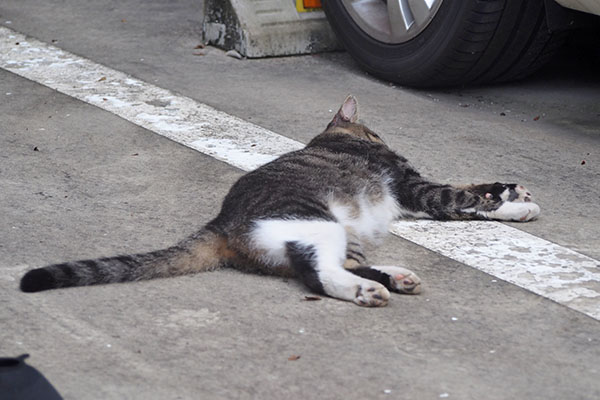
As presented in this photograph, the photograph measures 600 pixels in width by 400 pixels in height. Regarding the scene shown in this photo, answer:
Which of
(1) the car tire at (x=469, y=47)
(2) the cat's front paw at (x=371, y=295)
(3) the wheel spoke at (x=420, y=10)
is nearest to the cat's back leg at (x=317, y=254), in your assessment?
(2) the cat's front paw at (x=371, y=295)

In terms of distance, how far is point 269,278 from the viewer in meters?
3.49

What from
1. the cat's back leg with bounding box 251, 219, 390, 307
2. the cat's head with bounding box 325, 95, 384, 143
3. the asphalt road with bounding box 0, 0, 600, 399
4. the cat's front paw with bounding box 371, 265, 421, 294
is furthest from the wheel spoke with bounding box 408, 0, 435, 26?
the cat's front paw with bounding box 371, 265, 421, 294

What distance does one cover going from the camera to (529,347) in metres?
2.95

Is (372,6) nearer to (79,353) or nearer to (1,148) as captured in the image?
(1,148)

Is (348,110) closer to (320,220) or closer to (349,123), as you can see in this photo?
(349,123)

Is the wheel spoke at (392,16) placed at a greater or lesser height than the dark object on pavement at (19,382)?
greater

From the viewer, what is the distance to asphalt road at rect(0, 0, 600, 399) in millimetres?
2779

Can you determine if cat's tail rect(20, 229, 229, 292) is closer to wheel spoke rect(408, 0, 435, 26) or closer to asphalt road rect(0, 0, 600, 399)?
asphalt road rect(0, 0, 600, 399)

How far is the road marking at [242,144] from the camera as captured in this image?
3494 millimetres

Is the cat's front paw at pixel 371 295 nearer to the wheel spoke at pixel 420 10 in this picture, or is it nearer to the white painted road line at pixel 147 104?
the white painted road line at pixel 147 104

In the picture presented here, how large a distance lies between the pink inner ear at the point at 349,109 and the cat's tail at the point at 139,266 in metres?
1.37

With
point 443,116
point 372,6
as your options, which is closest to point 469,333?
point 443,116

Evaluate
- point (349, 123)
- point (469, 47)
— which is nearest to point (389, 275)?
point (349, 123)

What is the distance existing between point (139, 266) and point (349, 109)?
170cm
